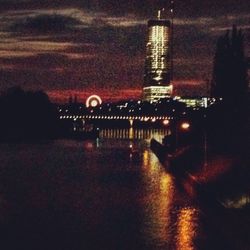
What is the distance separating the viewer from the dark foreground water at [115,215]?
1560cm

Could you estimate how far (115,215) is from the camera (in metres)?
20.2

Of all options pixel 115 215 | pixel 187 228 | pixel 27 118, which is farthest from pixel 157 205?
pixel 27 118

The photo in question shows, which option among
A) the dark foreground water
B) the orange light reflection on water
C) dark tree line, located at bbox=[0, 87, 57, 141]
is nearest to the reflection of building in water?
the dark foreground water

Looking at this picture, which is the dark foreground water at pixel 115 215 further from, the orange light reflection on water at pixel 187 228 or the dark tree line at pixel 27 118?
the dark tree line at pixel 27 118

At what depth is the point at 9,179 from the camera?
32.8 metres

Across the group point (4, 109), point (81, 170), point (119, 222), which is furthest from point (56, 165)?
point (4, 109)

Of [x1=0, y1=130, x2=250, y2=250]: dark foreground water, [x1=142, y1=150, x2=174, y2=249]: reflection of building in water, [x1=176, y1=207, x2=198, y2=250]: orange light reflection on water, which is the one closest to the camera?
[x1=176, y1=207, x2=198, y2=250]: orange light reflection on water

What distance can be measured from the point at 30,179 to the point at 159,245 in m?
18.6

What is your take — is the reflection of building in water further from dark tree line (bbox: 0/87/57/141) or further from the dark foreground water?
dark tree line (bbox: 0/87/57/141)

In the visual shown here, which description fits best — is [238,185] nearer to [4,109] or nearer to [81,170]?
[81,170]

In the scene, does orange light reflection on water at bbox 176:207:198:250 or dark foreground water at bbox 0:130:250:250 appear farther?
dark foreground water at bbox 0:130:250:250

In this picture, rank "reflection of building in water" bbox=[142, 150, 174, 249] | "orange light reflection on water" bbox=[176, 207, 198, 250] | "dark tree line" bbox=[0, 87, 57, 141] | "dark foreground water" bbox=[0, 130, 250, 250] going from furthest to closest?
"dark tree line" bbox=[0, 87, 57, 141] < "reflection of building in water" bbox=[142, 150, 174, 249] < "dark foreground water" bbox=[0, 130, 250, 250] < "orange light reflection on water" bbox=[176, 207, 198, 250]

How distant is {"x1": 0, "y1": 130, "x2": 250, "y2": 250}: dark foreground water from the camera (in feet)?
51.2

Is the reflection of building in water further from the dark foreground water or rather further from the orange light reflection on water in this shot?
the orange light reflection on water
